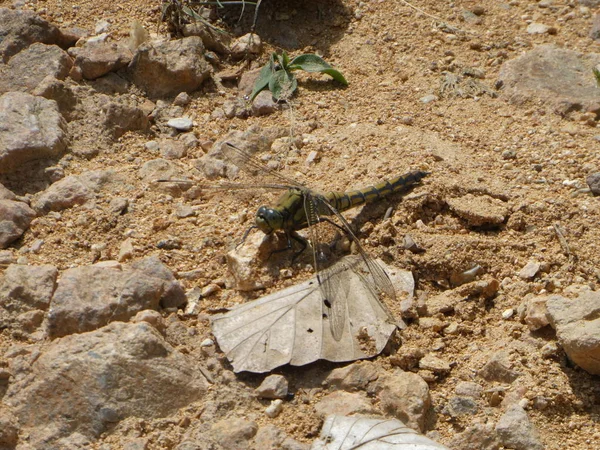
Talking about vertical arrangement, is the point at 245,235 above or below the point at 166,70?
below

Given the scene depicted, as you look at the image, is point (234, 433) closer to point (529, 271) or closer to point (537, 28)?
point (529, 271)

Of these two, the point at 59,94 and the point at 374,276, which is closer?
the point at 374,276

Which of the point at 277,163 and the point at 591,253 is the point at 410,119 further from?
the point at 591,253

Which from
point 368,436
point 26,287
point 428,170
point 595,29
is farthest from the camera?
point 595,29

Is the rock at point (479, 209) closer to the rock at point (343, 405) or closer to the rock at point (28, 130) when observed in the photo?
the rock at point (343, 405)

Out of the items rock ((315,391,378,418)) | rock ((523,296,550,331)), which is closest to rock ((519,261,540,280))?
rock ((523,296,550,331))

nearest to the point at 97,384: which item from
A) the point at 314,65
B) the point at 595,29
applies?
the point at 314,65

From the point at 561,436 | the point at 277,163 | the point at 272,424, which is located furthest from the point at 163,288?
the point at 561,436

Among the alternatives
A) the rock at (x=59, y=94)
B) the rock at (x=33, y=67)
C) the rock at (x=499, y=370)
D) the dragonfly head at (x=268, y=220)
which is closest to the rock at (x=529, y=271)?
the rock at (x=499, y=370)
